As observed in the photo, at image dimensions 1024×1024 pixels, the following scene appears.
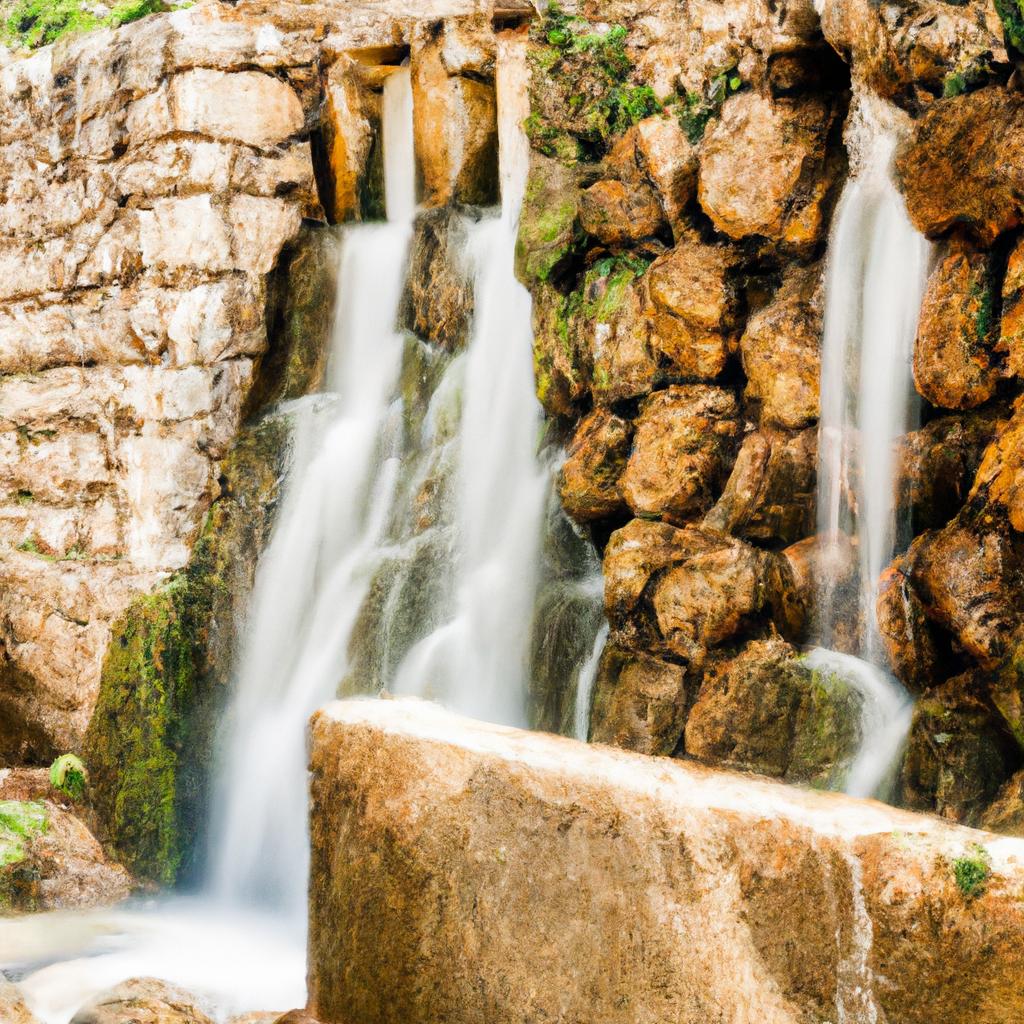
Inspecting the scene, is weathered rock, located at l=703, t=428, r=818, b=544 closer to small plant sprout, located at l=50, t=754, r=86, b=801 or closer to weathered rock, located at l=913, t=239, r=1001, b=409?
weathered rock, located at l=913, t=239, r=1001, b=409

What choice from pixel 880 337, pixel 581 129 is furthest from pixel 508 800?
pixel 581 129

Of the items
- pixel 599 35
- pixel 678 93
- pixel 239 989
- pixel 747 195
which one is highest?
pixel 599 35

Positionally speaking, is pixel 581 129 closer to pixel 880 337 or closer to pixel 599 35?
pixel 599 35

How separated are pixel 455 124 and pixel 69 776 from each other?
266 inches

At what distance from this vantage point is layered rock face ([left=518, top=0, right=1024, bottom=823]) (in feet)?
19.8

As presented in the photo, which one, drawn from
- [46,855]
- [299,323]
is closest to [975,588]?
[299,323]

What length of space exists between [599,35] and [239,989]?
7706 millimetres

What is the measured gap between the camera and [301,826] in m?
8.44

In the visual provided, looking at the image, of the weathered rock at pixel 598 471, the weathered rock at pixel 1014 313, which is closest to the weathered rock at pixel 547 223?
the weathered rock at pixel 598 471

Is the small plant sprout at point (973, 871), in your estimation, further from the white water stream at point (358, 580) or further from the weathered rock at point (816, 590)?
the white water stream at point (358, 580)

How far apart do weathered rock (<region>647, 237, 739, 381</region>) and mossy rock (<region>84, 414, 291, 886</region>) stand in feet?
12.5

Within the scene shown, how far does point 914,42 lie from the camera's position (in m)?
6.70

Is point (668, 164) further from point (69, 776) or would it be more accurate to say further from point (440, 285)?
point (69, 776)

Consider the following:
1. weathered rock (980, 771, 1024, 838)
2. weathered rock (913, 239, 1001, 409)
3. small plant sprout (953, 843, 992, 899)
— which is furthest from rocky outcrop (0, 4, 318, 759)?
small plant sprout (953, 843, 992, 899)
